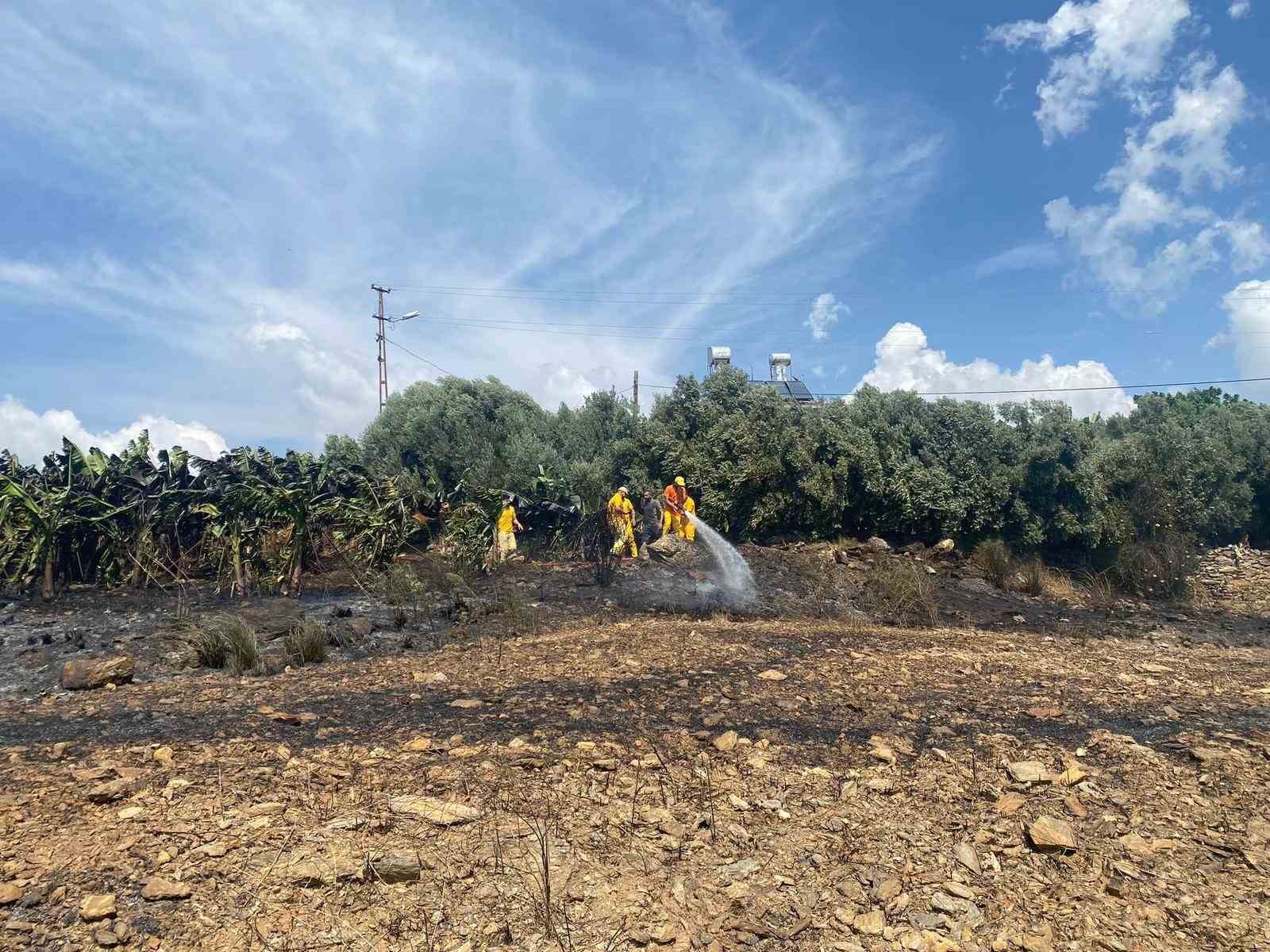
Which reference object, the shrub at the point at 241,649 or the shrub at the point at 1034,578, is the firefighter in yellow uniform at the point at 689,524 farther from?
the shrub at the point at 241,649

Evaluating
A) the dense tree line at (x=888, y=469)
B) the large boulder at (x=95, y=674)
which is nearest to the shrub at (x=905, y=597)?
the dense tree line at (x=888, y=469)

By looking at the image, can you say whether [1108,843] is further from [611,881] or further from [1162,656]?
[1162,656]

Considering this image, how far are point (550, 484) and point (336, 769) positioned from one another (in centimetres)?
1181

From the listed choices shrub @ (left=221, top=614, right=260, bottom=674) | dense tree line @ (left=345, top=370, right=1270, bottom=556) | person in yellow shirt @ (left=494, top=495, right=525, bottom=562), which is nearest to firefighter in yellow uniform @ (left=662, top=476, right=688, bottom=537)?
dense tree line @ (left=345, top=370, right=1270, bottom=556)

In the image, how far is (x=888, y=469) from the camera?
1552cm

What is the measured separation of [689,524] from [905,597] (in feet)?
15.5

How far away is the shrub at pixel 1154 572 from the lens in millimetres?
13312

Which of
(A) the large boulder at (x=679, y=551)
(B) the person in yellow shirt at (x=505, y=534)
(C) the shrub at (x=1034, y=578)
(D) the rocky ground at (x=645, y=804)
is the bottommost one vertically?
(D) the rocky ground at (x=645, y=804)

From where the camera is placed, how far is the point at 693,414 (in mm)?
17234

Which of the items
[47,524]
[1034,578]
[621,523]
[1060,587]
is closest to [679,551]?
[621,523]

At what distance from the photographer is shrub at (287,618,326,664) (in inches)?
289

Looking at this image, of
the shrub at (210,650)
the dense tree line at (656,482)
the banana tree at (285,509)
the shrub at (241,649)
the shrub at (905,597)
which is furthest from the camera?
the dense tree line at (656,482)

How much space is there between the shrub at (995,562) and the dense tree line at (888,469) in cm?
76

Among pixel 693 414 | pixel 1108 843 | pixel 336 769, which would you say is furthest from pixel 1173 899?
pixel 693 414
